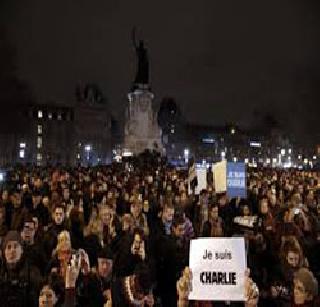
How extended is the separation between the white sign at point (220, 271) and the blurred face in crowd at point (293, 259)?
1.83m

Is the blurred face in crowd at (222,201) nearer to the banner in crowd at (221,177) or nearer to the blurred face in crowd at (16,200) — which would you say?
the banner in crowd at (221,177)

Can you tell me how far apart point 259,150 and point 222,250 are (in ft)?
489

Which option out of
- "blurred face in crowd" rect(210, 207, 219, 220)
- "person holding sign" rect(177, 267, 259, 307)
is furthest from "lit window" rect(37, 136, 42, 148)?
"person holding sign" rect(177, 267, 259, 307)

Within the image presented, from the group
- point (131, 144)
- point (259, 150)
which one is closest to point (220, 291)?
point (131, 144)

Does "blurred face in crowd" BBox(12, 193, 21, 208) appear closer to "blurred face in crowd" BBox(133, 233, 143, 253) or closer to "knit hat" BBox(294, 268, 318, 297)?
"blurred face in crowd" BBox(133, 233, 143, 253)

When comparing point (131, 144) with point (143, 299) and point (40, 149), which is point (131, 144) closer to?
point (40, 149)

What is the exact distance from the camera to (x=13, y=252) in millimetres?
6957

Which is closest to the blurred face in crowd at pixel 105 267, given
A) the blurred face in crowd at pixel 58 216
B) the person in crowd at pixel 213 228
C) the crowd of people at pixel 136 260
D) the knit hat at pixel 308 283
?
the crowd of people at pixel 136 260

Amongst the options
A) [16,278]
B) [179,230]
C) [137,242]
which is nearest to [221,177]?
[179,230]

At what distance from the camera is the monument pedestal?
65000 mm

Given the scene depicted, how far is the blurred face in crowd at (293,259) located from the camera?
6.90m

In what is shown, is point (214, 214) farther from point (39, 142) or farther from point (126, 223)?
point (39, 142)

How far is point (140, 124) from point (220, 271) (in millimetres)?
59935

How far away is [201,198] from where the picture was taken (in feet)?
44.7
